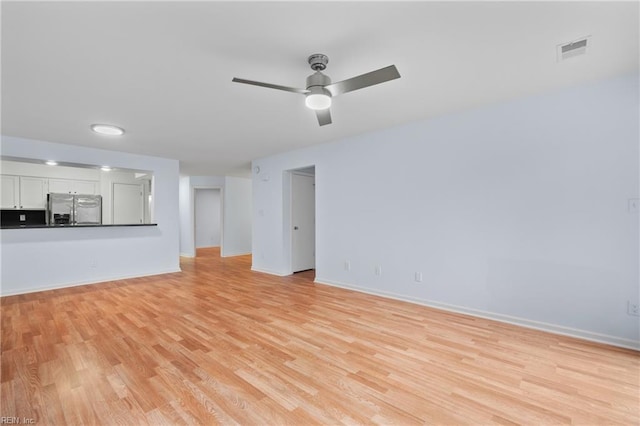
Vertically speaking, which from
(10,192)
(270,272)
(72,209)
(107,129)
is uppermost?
(107,129)

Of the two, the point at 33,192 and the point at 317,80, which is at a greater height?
the point at 317,80

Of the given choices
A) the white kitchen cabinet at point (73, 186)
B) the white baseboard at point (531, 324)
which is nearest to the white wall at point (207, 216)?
the white kitchen cabinet at point (73, 186)

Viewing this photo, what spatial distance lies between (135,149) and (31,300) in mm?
2621

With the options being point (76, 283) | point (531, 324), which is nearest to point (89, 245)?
point (76, 283)

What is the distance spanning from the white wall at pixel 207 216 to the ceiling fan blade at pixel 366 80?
8.14 meters

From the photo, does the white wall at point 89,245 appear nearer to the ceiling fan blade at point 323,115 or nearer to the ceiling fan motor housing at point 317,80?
the ceiling fan blade at point 323,115

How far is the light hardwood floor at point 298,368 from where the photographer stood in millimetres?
1577

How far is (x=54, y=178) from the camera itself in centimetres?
556

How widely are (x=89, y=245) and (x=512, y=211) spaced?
6213 mm

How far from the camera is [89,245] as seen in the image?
4.71 m

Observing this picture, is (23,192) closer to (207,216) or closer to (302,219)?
(207,216)

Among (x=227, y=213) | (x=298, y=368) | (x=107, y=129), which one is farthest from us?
(x=227, y=213)

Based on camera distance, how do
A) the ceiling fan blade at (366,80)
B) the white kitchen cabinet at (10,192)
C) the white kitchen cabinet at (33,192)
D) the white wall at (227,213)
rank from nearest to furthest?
the ceiling fan blade at (366,80) → the white kitchen cabinet at (10,192) → the white kitchen cabinet at (33,192) → the white wall at (227,213)

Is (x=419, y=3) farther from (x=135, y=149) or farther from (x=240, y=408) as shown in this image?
(x=135, y=149)
